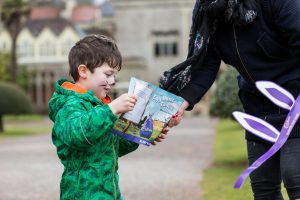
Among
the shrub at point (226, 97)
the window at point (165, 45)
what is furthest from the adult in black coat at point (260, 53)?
the window at point (165, 45)

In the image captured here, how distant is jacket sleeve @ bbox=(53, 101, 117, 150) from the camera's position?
348 cm

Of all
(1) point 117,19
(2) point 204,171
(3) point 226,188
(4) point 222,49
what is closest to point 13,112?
(2) point 204,171

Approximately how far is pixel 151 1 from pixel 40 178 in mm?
51607

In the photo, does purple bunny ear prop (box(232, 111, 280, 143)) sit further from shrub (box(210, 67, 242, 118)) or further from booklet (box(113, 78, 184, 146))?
shrub (box(210, 67, 242, 118))

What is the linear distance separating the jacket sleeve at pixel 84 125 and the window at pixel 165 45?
58.8 m

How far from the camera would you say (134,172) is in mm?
12383

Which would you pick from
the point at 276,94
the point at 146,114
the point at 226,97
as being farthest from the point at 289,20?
the point at 226,97

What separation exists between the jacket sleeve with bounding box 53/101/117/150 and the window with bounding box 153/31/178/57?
193ft

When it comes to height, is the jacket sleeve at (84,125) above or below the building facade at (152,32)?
above

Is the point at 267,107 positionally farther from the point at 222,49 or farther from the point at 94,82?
the point at 94,82

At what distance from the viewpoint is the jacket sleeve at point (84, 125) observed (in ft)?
11.4

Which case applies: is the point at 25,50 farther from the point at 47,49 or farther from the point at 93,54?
the point at 93,54

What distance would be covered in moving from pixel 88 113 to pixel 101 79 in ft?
0.81

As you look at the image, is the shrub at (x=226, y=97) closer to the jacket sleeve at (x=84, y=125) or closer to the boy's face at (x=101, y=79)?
the boy's face at (x=101, y=79)
